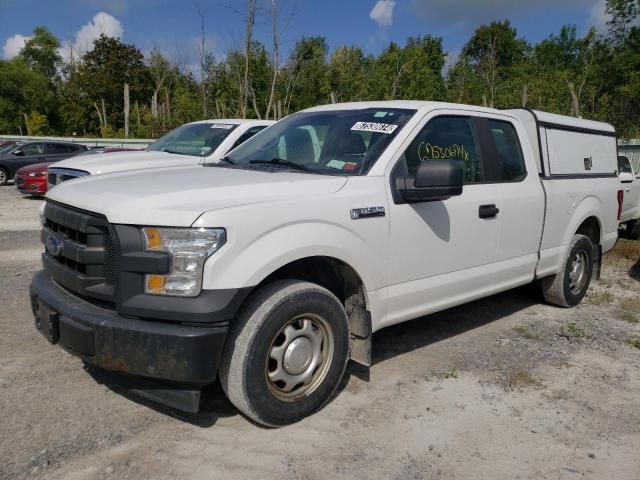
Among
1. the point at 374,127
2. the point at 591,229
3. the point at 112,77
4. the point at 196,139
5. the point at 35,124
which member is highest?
the point at 112,77

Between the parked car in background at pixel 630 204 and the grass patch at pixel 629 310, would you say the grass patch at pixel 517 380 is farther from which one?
the parked car in background at pixel 630 204

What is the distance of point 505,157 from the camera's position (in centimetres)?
466

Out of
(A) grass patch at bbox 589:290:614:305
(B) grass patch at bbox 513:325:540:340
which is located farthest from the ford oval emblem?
(A) grass patch at bbox 589:290:614:305

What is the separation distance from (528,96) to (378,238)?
2809cm

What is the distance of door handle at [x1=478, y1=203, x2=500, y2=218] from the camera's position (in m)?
4.21

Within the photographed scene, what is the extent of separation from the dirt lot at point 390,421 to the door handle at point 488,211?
113 cm

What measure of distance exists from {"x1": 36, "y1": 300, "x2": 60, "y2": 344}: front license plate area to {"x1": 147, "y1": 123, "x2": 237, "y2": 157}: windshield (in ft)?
16.4

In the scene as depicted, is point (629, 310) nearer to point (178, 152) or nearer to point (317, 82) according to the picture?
point (178, 152)

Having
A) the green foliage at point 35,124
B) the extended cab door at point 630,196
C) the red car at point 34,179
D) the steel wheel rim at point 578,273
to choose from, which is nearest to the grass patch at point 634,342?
the steel wheel rim at point 578,273

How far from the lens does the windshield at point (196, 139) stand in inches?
323

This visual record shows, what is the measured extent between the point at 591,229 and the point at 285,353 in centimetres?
434

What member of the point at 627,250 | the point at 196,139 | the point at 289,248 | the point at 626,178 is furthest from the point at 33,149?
the point at 289,248

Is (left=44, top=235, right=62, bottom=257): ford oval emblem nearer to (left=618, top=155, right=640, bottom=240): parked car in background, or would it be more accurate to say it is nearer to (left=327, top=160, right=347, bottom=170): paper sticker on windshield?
(left=327, top=160, right=347, bottom=170): paper sticker on windshield

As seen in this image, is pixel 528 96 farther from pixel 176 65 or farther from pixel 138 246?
pixel 138 246
